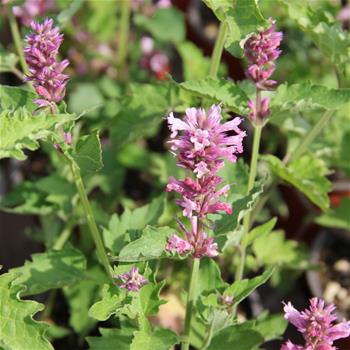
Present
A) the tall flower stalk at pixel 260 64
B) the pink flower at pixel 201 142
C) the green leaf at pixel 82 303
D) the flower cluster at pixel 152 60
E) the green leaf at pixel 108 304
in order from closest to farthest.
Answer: the pink flower at pixel 201 142 < the green leaf at pixel 108 304 < the tall flower stalk at pixel 260 64 < the green leaf at pixel 82 303 < the flower cluster at pixel 152 60

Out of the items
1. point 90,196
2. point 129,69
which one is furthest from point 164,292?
point 129,69

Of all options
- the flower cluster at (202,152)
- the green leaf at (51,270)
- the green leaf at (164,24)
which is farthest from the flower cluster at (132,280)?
the green leaf at (164,24)

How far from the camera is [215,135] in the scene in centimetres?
100

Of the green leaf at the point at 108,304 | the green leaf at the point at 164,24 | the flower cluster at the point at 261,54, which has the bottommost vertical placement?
the green leaf at the point at 108,304

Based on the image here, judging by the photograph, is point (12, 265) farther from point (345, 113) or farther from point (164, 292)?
point (345, 113)

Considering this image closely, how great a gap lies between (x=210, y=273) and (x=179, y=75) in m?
1.77

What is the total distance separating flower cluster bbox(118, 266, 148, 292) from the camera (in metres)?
1.11

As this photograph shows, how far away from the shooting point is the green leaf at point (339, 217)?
187 cm

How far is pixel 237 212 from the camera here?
3.74 feet

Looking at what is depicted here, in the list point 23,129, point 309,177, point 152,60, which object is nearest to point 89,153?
point 23,129

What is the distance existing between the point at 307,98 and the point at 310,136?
0.22m

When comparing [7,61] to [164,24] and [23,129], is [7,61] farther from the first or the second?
[164,24]

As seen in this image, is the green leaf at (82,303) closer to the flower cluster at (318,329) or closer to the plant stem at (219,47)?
the plant stem at (219,47)

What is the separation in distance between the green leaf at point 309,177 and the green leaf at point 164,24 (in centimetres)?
97
